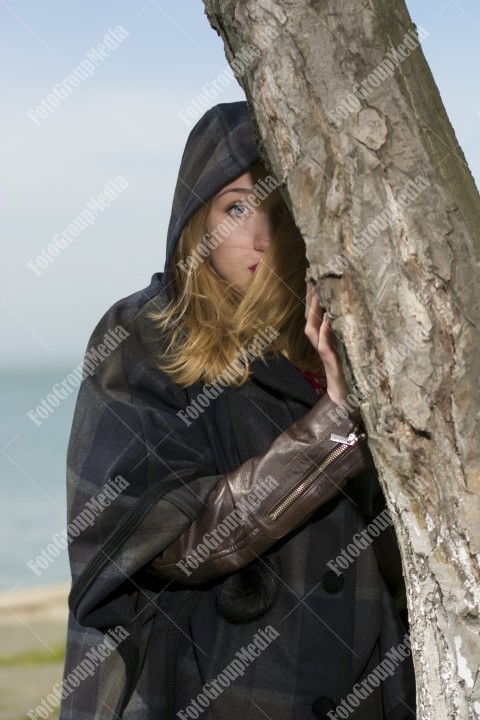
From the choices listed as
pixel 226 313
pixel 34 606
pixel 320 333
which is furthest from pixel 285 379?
pixel 34 606

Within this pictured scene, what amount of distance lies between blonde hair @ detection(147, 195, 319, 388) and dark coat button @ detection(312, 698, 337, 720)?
0.74 meters

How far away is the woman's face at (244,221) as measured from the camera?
1.97m

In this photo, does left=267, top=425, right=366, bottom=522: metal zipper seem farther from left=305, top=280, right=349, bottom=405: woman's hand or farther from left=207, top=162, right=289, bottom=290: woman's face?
left=207, top=162, right=289, bottom=290: woman's face

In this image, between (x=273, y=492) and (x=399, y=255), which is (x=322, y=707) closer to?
(x=273, y=492)

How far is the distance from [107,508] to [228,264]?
2.12 feet

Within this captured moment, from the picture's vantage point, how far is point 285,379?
1995 mm

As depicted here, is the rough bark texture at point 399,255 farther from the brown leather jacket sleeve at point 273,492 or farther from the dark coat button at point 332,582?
the dark coat button at point 332,582

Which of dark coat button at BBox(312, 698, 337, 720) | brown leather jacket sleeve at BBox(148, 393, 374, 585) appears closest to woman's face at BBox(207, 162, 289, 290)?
brown leather jacket sleeve at BBox(148, 393, 374, 585)

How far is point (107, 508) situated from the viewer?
185 centimetres

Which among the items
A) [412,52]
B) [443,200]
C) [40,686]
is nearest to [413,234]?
[443,200]

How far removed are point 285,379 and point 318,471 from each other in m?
0.32

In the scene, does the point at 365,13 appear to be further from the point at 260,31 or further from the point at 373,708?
the point at 373,708

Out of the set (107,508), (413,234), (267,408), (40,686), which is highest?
(413,234)

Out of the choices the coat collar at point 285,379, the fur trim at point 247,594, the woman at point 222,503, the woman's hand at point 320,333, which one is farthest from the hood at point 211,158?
the fur trim at point 247,594
